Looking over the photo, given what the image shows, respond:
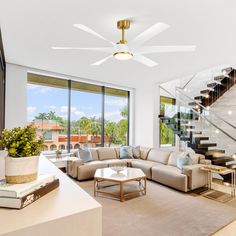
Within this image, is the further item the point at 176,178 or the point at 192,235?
the point at 176,178

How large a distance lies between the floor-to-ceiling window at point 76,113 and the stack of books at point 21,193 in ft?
13.8

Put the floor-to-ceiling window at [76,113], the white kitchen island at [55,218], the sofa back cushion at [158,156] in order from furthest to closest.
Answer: the floor-to-ceiling window at [76,113] → the sofa back cushion at [158,156] → the white kitchen island at [55,218]

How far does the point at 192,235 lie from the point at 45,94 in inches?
190

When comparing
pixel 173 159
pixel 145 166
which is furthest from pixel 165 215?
pixel 173 159

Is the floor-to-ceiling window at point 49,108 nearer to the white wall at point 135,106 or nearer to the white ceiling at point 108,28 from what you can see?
the white wall at point 135,106

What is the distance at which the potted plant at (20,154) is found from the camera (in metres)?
0.95

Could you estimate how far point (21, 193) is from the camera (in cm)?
86

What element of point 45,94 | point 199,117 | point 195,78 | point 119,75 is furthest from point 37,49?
point 195,78

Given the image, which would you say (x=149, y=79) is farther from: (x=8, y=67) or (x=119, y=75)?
(x=8, y=67)

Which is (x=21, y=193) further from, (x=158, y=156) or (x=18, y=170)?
(x=158, y=156)

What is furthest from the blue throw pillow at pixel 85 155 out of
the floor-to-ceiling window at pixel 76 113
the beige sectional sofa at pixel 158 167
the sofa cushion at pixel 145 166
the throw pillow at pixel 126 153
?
the sofa cushion at pixel 145 166

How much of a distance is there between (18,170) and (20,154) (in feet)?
0.26

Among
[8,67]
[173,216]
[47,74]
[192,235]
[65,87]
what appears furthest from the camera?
[65,87]

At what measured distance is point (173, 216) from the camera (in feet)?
9.38
